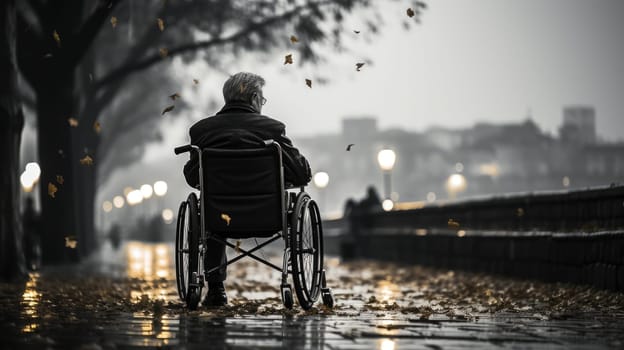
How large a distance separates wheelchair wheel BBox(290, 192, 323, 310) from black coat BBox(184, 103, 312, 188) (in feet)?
0.66

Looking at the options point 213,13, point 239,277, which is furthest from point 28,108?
point 239,277

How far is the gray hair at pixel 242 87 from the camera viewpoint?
8.80 m

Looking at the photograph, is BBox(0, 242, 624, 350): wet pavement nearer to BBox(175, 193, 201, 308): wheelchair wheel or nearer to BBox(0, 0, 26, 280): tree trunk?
BBox(175, 193, 201, 308): wheelchair wheel

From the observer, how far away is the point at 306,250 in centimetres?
841

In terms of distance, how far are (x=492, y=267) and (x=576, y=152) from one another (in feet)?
533

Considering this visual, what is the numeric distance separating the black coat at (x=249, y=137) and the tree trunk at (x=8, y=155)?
5403 millimetres

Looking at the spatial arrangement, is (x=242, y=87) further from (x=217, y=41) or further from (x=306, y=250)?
(x=217, y=41)

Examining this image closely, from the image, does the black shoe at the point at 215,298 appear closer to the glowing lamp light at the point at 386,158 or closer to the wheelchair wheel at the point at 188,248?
the wheelchair wheel at the point at 188,248

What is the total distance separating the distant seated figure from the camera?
8477 mm

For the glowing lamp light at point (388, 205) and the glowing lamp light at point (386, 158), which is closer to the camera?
the glowing lamp light at point (388, 205)

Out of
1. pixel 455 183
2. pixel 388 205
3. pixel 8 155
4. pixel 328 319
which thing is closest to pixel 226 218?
pixel 328 319

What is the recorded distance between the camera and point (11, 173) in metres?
13.5

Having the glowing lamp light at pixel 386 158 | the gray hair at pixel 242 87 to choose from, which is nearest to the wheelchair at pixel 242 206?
the gray hair at pixel 242 87

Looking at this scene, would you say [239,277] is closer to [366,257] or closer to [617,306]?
[617,306]
